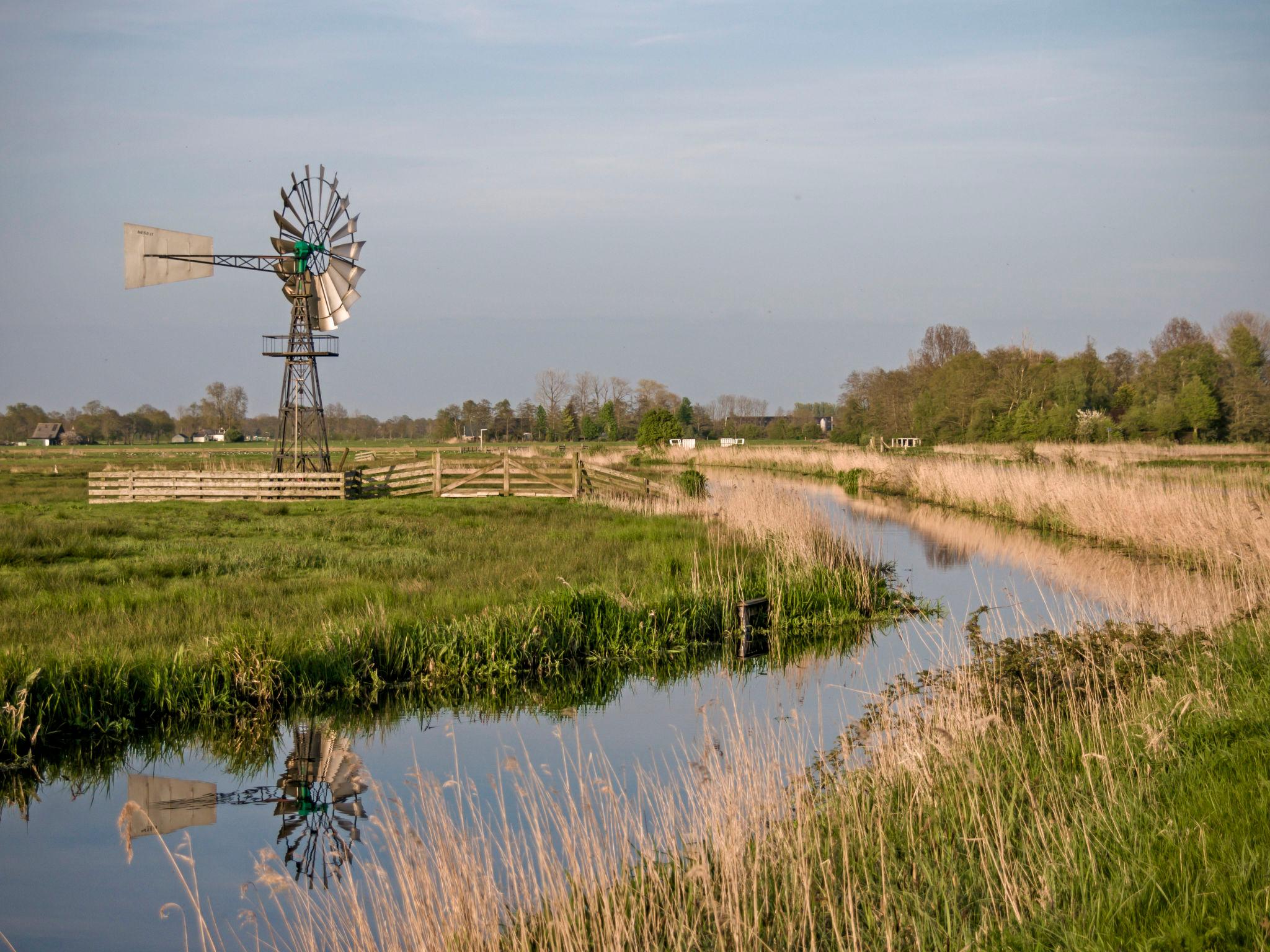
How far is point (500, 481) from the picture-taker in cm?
2614

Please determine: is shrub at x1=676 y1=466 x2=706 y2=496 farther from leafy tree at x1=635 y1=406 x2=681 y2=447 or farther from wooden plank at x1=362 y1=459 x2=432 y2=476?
leafy tree at x1=635 y1=406 x2=681 y2=447

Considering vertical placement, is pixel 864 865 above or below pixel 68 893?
above

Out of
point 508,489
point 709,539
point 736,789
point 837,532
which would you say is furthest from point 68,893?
point 508,489

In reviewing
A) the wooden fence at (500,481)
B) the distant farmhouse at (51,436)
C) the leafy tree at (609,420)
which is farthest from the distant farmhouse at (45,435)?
the wooden fence at (500,481)

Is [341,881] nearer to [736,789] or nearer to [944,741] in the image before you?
[736,789]

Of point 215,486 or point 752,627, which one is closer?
point 752,627

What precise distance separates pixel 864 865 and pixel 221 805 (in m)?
4.59

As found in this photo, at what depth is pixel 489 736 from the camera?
810 centimetres

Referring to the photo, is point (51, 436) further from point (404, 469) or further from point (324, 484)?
point (324, 484)

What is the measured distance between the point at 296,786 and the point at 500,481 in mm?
19235

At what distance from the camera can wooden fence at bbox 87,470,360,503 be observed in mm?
25938

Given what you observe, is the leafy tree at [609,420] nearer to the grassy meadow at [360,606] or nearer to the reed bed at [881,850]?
the grassy meadow at [360,606]

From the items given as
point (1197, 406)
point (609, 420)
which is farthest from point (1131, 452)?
point (609, 420)

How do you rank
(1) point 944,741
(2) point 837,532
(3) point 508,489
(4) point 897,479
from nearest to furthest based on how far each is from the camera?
(1) point 944,741, (2) point 837,532, (3) point 508,489, (4) point 897,479
